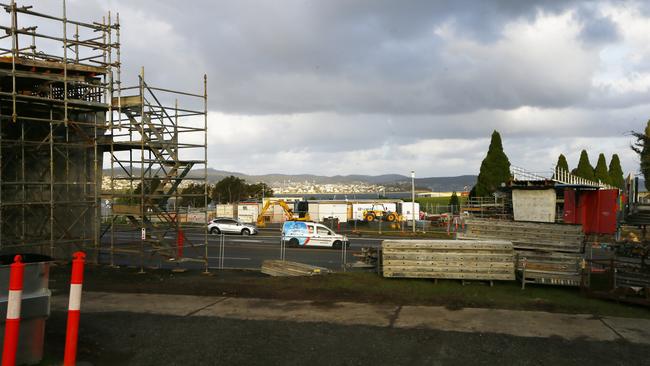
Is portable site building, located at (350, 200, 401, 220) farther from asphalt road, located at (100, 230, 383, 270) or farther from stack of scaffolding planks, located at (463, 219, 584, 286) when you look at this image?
stack of scaffolding planks, located at (463, 219, 584, 286)

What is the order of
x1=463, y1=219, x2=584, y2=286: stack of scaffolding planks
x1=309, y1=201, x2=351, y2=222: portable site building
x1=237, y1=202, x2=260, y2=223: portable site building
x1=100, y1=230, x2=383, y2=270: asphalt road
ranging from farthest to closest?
x1=237, y1=202, x2=260, y2=223: portable site building → x1=309, y1=201, x2=351, y2=222: portable site building → x1=100, y1=230, x2=383, y2=270: asphalt road → x1=463, y1=219, x2=584, y2=286: stack of scaffolding planks

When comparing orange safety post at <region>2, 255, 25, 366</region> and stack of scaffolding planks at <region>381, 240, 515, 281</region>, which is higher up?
orange safety post at <region>2, 255, 25, 366</region>

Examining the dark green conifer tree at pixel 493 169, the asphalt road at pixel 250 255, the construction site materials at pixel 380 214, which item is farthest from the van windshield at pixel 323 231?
the dark green conifer tree at pixel 493 169

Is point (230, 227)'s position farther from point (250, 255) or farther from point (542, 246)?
point (542, 246)

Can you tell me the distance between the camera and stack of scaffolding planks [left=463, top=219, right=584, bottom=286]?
14141 mm

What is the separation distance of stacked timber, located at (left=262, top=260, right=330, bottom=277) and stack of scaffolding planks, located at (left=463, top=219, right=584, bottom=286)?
518cm

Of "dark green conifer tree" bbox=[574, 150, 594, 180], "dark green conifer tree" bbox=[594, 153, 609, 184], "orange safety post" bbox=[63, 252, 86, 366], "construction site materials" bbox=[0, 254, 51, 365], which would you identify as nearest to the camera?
"orange safety post" bbox=[63, 252, 86, 366]

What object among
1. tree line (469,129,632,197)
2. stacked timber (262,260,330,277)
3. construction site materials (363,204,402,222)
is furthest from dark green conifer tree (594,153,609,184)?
stacked timber (262,260,330,277)

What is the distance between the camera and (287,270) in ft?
56.9

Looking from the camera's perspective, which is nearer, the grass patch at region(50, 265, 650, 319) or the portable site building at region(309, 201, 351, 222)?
Result: the grass patch at region(50, 265, 650, 319)

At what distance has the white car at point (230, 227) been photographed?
41272 mm

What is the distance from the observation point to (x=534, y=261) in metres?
14.6

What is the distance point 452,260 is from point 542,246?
2.97 meters

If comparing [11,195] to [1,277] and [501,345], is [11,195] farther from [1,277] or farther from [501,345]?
[501,345]
